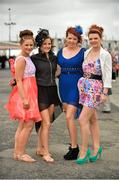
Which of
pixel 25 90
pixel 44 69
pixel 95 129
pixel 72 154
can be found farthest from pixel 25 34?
pixel 72 154

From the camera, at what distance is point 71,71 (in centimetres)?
647

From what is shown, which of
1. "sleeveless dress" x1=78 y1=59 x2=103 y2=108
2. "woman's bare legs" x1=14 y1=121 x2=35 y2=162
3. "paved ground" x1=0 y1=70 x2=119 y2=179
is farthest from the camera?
"woman's bare legs" x1=14 y1=121 x2=35 y2=162

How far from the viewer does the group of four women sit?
6.34 meters

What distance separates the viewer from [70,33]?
255 inches

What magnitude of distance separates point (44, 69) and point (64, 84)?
0.34m

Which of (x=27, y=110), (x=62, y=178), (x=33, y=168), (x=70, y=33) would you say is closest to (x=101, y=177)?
(x=62, y=178)

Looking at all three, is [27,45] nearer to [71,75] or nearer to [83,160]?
[71,75]

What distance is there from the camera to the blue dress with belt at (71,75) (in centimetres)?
645

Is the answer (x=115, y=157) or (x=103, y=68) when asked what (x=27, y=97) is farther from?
(x=115, y=157)

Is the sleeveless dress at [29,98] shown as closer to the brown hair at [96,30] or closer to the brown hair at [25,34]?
the brown hair at [25,34]

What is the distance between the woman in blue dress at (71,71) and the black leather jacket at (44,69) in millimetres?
114

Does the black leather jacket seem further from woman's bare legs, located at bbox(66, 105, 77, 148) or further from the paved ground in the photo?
the paved ground

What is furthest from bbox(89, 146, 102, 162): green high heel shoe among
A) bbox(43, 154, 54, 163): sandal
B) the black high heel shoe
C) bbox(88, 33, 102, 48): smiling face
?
bbox(88, 33, 102, 48): smiling face

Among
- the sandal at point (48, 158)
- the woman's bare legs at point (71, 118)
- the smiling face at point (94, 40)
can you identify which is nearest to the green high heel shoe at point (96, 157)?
the woman's bare legs at point (71, 118)
